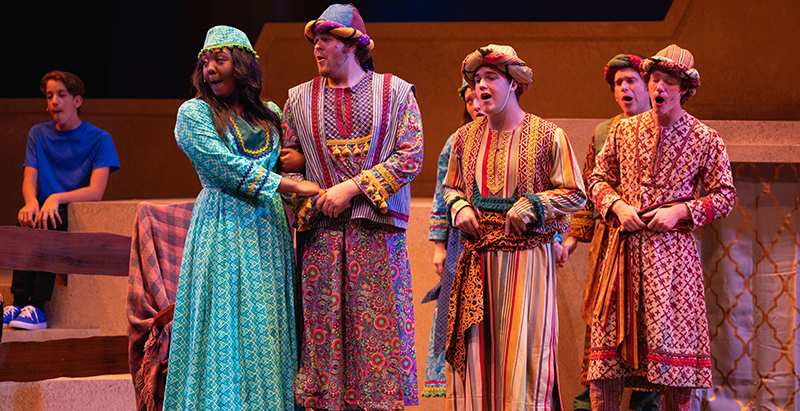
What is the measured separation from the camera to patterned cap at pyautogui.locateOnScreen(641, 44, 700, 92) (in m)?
3.52

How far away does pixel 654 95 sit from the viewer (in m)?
3.56

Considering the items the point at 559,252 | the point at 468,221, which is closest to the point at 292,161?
the point at 468,221

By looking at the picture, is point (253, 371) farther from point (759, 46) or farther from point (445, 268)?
point (759, 46)

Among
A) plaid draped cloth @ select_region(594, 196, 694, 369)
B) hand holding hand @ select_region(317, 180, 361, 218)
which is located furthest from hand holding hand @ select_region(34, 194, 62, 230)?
plaid draped cloth @ select_region(594, 196, 694, 369)

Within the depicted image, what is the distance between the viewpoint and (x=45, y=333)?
4820 mm

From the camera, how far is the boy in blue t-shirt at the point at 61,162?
16.4 ft

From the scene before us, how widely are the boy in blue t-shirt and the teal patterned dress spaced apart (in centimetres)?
213

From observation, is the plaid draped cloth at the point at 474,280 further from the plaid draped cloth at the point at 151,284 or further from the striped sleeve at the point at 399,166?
the plaid draped cloth at the point at 151,284

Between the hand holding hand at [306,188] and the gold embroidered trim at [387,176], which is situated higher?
the gold embroidered trim at [387,176]

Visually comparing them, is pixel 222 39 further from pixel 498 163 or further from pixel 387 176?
pixel 498 163

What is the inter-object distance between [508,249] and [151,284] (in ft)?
5.15

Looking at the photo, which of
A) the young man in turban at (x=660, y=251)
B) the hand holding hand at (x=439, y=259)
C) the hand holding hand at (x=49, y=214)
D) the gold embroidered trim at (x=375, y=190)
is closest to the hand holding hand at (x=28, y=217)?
the hand holding hand at (x=49, y=214)

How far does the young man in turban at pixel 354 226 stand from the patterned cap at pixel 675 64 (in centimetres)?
105

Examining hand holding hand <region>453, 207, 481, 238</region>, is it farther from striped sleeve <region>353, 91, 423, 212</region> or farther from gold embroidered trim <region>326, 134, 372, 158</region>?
gold embroidered trim <region>326, 134, 372, 158</region>
